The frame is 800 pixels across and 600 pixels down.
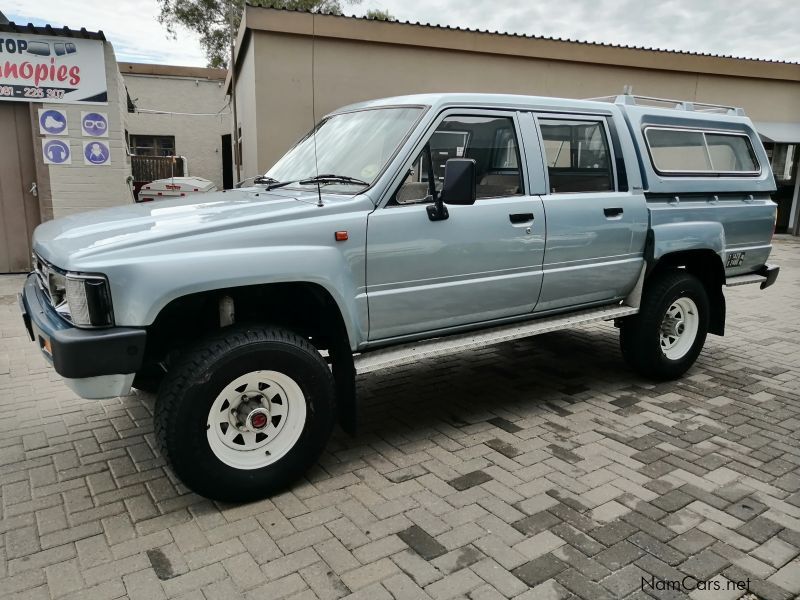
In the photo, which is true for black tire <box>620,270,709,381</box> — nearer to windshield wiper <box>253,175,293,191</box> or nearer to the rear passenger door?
the rear passenger door

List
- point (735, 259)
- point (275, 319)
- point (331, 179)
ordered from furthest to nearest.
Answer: point (735, 259) < point (331, 179) < point (275, 319)

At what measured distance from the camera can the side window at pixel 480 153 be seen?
11.7 feet

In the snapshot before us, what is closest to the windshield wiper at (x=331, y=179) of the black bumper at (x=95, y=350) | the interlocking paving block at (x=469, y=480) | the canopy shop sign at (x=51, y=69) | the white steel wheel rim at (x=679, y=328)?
the black bumper at (x=95, y=350)

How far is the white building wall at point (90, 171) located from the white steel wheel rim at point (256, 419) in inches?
284

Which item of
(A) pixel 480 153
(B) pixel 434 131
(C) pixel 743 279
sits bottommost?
(C) pixel 743 279

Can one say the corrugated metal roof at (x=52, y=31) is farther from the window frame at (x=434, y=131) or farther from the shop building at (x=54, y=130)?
the window frame at (x=434, y=131)

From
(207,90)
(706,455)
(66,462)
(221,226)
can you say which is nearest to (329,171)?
(221,226)

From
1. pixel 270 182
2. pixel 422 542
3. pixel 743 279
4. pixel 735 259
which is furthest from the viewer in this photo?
pixel 743 279

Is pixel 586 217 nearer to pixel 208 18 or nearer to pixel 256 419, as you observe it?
pixel 256 419

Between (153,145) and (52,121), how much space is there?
15.3 meters

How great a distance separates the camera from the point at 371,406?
4.46 m

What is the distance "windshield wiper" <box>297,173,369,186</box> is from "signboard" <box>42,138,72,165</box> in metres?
6.54

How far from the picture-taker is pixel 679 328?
507cm

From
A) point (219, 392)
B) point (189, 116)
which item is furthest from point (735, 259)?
point (189, 116)
